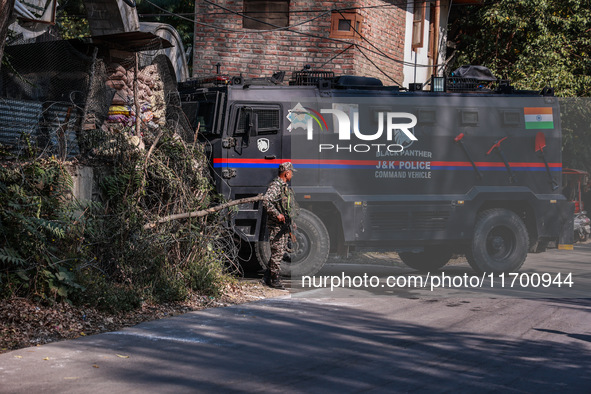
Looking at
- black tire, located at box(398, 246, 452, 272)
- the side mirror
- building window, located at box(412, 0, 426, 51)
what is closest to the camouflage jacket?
the side mirror

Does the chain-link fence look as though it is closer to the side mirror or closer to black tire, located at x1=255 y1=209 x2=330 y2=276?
the side mirror

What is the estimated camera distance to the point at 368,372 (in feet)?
22.0

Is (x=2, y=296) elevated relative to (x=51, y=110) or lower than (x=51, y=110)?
lower

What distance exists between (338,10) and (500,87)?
6.42 metres

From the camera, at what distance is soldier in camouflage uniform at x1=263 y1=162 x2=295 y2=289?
1167 cm

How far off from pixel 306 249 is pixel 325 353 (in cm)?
550

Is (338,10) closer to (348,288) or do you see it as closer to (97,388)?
(348,288)

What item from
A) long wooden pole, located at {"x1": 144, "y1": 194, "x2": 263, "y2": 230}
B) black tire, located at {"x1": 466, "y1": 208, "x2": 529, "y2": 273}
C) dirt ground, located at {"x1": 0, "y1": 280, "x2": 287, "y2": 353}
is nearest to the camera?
dirt ground, located at {"x1": 0, "y1": 280, "x2": 287, "y2": 353}

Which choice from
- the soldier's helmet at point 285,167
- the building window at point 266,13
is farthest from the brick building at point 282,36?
the soldier's helmet at point 285,167

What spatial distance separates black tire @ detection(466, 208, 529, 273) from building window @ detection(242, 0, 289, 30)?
341 inches

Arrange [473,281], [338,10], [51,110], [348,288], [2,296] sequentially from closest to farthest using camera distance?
[2,296]
[51,110]
[348,288]
[473,281]
[338,10]

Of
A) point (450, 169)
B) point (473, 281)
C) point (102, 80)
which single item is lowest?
point (473, 281)

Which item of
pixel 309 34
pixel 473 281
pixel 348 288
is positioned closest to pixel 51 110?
pixel 348 288

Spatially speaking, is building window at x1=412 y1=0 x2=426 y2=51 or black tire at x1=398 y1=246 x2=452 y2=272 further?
building window at x1=412 y1=0 x2=426 y2=51
